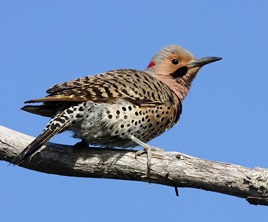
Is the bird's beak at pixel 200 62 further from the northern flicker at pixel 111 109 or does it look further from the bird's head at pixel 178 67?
the northern flicker at pixel 111 109

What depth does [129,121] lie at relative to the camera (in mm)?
6590

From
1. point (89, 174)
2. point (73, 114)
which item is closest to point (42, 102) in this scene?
point (73, 114)

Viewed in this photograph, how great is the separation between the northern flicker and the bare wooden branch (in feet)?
0.70

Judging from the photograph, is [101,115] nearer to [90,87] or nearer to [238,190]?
[90,87]

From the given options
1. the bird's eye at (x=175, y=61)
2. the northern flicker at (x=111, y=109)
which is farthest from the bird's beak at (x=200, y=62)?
the northern flicker at (x=111, y=109)

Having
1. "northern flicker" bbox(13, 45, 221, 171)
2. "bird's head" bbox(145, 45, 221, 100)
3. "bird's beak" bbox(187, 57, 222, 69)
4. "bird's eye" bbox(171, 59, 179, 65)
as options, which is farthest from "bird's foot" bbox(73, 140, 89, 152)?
"bird's beak" bbox(187, 57, 222, 69)

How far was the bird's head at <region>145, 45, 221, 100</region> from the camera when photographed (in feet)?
25.8

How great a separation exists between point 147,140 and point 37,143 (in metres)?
1.60

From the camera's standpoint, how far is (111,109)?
256 inches

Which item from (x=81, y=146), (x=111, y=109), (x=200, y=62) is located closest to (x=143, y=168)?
(x=111, y=109)

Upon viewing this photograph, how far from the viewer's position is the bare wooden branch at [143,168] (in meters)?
5.38

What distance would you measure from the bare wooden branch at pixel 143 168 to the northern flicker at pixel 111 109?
21 centimetres

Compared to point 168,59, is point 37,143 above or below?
below

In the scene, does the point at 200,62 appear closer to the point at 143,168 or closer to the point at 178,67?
the point at 178,67
